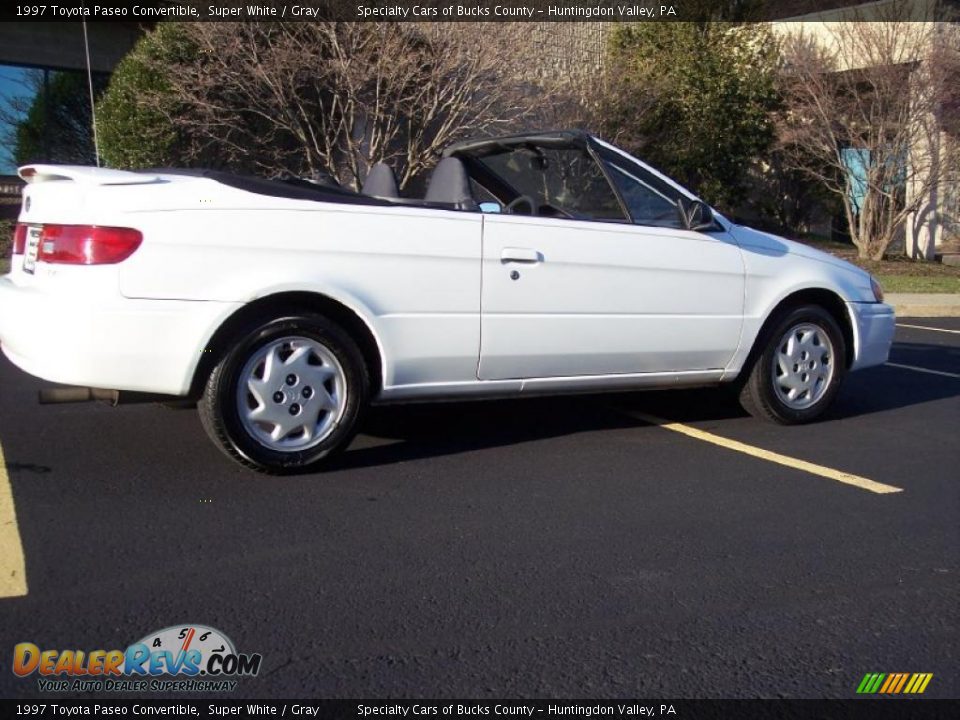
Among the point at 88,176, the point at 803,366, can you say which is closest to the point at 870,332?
the point at 803,366

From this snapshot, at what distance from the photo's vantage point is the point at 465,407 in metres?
6.75

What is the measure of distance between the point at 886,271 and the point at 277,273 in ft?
55.4

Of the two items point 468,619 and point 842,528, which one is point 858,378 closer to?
point 842,528

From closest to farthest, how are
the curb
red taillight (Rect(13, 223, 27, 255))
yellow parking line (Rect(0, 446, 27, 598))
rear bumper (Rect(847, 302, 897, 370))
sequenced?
1. yellow parking line (Rect(0, 446, 27, 598))
2. red taillight (Rect(13, 223, 27, 255))
3. rear bumper (Rect(847, 302, 897, 370))
4. the curb

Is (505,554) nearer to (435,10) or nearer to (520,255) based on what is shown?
(520,255)

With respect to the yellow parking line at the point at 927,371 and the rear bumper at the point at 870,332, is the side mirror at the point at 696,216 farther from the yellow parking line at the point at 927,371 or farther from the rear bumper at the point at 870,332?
the yellow parking line at the point at 927,371

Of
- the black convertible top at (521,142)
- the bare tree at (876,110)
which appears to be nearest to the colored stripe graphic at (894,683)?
the black convertible top at (521,142)

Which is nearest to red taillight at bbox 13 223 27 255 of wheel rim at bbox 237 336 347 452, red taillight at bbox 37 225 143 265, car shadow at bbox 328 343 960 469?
red taillight at bbox 37 225 143 265

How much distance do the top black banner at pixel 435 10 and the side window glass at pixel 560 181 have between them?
8.37 meters

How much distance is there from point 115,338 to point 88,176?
2.51 feet

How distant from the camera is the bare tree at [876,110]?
18.9 metres

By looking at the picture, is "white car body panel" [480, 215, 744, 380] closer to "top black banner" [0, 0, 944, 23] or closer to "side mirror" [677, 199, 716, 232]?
"side mirror" [677, 199, 716, 232]
